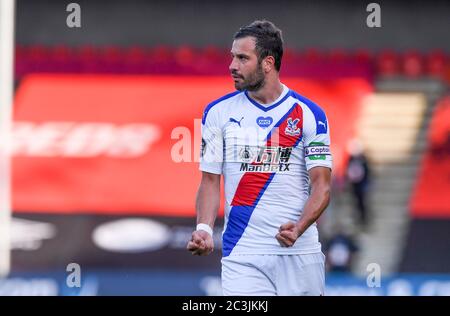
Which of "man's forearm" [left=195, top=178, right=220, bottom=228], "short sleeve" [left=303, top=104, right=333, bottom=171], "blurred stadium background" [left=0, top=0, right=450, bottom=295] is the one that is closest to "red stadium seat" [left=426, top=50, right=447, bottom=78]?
"blurred stadium background" [left=0, top=0, right=450, bottom=295]

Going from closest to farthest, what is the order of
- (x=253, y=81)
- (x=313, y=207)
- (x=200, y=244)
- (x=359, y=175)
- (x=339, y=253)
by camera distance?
(x=200, y=244), (x=313, y=207), (x=253, y=81), (x=339, y=253), (x=359, y=175)

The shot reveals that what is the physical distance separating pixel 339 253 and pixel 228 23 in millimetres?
3610

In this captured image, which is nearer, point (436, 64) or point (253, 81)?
point (253, 81)

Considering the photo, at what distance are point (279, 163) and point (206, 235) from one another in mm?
594

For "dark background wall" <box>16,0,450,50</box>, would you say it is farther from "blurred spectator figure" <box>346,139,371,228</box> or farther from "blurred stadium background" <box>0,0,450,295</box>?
"blurred spectator figure" <box>346,139,371,228</box>

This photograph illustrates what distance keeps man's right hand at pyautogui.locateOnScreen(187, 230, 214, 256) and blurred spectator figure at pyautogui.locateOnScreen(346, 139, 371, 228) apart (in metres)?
9.16

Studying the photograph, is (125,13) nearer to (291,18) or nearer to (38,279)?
(291,18)

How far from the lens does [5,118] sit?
14789 millimetres

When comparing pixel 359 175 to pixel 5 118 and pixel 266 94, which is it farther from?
pixel 266 94

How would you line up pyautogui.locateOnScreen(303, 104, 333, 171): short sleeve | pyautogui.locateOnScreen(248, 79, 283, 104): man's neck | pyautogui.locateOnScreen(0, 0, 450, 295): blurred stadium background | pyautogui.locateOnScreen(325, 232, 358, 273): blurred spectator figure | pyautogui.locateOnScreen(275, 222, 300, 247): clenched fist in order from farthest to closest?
1. pyautogui.locateOnScreen(0, 0, 450, 295): blurred stadium background
2. pyautogui.locateOnScreen(325, 232, 358, 273): blurred spectator figure
3. pyautogui.locateOnScreen(248, 79, 283, 104): man's neck
4. pyautogui.locateOnScreen(303, 104, 333, 171): short sleeve
5. pyautogui.locateOnScreen(275, 222, 300, 247): clenched fist

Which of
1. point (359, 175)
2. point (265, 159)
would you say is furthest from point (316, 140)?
point (359, 175)

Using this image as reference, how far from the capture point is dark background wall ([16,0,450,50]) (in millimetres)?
15250

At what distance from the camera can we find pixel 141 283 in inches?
531
